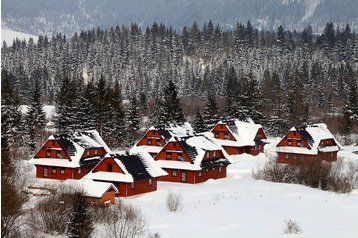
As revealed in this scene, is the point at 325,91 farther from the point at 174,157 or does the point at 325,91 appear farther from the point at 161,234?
the point at 161,234

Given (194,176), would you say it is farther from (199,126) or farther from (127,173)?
(199,126)

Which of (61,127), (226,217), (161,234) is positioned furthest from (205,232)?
(61,127)

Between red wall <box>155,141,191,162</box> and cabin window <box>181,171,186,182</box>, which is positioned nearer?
cabin window <box>181,171,186,182</box>

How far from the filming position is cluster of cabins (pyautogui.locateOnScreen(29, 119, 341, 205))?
5166 cm

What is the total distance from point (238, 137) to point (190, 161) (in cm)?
2375

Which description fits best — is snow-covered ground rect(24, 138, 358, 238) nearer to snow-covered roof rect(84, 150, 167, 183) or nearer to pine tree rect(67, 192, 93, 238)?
snow-covered roof rect(84, 150, 167, 183)

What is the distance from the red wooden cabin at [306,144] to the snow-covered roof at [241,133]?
4.83 metres

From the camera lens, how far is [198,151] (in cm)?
6147

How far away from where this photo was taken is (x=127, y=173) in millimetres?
51250

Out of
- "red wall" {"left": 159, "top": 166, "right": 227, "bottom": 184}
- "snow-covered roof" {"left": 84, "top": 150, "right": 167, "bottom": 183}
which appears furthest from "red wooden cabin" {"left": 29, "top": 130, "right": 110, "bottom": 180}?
"red wall" {"left": 159, "top": 166, "right": 227, "bottom": 184}

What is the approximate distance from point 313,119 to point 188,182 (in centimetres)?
7360

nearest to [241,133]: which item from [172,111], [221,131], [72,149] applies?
[221,131]

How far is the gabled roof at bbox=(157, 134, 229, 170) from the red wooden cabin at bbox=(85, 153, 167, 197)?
19.5 feet

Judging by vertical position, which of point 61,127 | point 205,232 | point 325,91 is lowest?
point 205,232
